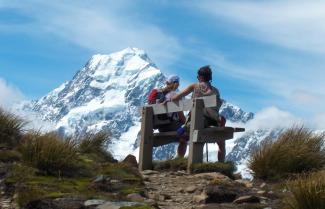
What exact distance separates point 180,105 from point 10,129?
3.08 m

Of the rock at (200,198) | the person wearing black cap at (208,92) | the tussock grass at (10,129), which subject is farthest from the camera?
the person wearing black cap at (208,92)

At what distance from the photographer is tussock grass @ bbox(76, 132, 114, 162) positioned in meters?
14.4

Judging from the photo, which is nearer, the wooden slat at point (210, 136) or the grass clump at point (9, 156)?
the grass clump at point (9, 156)

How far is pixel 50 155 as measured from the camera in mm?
10492

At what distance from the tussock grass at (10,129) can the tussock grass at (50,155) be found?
1544 mm

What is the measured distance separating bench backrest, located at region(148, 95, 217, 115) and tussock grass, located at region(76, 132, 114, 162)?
4.06 feet

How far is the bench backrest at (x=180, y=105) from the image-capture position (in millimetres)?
12742

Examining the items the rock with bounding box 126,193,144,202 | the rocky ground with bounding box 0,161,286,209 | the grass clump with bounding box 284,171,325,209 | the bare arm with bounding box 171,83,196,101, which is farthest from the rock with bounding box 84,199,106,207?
the bare arm with bounding box 171,83,196,101

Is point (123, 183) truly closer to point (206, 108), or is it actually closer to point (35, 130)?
point (35, 130)

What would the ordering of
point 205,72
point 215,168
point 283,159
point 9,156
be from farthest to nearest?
point 205,72 → point 215,168 → point 283,159 → point 9,156

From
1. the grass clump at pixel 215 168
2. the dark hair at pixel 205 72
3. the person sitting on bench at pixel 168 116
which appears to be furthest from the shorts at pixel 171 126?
the grass clump at pixel 215 168

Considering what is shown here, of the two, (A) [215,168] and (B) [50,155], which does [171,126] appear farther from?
(B) [50,155]

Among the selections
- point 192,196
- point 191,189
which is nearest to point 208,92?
point 191,189

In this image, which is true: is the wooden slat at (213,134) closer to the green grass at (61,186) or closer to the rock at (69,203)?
the green grass at (61,186)
